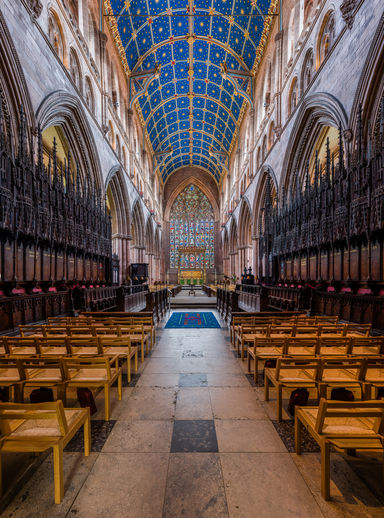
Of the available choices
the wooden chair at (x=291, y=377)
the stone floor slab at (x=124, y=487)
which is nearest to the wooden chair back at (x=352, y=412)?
Result: the wooden chair at (x=291, y=377)

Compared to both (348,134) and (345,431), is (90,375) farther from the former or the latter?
(348,134)

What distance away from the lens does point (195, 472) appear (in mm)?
1985

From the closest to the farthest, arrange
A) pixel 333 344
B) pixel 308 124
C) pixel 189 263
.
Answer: pixel 333 344 → pixel 308 124 → pixel 189 263

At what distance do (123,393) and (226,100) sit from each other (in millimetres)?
23490

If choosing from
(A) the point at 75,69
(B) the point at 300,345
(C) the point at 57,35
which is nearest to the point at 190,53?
(A) the point at 75,69

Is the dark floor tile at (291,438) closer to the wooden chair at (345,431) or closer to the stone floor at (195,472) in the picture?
the stone floor at (195,472)

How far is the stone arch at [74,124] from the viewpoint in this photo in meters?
8.30

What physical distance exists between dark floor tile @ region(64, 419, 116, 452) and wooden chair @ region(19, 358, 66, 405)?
0.37 meters

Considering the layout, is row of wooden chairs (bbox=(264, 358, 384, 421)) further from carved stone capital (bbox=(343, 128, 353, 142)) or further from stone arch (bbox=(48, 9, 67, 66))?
stone arch (bbox=(48, 9, 67, 66))

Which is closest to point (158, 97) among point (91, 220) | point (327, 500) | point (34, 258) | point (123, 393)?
point (91, 220)

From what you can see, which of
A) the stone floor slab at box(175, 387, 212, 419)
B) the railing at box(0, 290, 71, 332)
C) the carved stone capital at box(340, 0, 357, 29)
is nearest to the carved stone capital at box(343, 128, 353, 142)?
the carved stone capital at box(340, 0, 357, 29)

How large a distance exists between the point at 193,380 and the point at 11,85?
7999 mm

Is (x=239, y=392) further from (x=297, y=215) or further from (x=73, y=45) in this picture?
(x=73, y=45)

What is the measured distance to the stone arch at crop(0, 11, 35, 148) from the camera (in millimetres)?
6344
